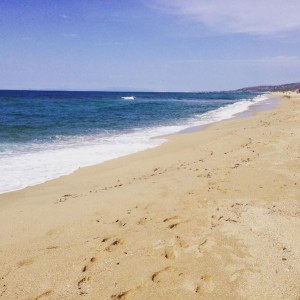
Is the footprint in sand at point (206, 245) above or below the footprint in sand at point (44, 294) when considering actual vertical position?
above

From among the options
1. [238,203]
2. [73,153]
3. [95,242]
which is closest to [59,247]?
[95,242]

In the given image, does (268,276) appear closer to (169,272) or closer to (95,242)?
(169,272)

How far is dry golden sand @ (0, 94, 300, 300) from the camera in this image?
138 inches

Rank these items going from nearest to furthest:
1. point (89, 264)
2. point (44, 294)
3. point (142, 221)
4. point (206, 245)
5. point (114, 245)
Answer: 1. point (44, 294)
2. point (89, 264)
3. point (206, 245)
4. point (114, 245)
5. point (142, 221)

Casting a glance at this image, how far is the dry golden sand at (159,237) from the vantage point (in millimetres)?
3496

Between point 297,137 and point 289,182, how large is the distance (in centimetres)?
578

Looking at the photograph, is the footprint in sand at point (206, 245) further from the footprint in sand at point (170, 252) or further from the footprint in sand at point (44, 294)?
the footprint in sand at point (44, 294)

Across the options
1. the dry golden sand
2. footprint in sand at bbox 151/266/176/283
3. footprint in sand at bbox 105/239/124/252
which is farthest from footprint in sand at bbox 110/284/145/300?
footprint in sand at bbox 105/239/124/252

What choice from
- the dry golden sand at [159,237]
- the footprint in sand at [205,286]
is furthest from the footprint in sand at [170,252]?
the footprint in sand at [205,286]

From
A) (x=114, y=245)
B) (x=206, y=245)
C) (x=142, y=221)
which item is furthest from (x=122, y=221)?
(x=206, y=245)

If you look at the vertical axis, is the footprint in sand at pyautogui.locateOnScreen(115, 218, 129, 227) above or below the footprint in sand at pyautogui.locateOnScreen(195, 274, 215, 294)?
above

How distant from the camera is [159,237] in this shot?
4449mm

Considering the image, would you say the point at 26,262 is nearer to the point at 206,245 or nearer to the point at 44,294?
the point at 44,294

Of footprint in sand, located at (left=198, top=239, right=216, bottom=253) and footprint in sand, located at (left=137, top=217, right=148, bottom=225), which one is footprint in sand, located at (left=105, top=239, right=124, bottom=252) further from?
footprint in sand, located at (left=198, top=239, right=216, bottom=253)
